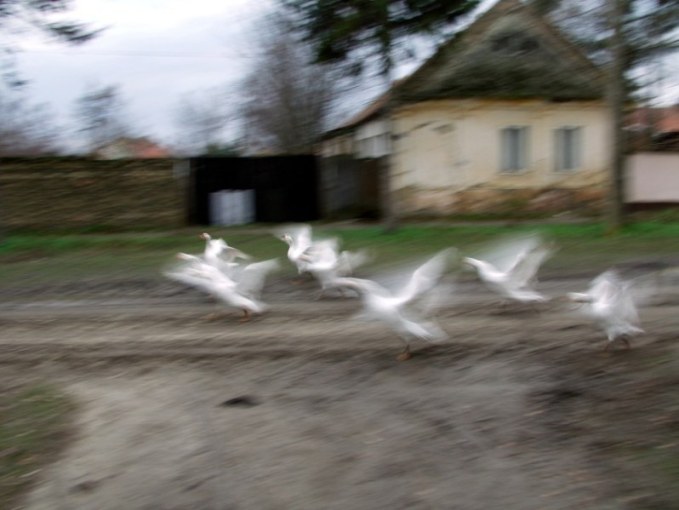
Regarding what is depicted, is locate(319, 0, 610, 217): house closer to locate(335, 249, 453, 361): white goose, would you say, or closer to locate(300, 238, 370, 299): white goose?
locate(300, 238, 370, 299): white goose

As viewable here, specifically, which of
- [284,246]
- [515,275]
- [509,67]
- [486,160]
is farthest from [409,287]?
[509,67]

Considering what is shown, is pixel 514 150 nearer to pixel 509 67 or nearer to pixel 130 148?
pixel 509 67

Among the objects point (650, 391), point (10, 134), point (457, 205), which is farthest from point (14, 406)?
point (10, 134)

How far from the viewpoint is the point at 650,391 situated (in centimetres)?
624

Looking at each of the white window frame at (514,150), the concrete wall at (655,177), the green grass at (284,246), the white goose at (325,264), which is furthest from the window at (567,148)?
the white goose at (325,264)

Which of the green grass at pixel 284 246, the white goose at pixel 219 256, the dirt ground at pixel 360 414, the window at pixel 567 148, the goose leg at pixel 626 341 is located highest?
the window at pixel 567 148

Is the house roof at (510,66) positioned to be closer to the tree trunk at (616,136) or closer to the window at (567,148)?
the window at (567,148)

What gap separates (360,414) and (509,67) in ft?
64.8

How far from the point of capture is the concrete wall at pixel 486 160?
78.7 ft

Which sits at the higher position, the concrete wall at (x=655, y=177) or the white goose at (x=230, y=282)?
the concrete wall at (x=655, y=177)

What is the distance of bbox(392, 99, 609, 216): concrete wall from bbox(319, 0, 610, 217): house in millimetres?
29

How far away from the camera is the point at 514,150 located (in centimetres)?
2467

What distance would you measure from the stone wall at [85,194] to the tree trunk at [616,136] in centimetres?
1131

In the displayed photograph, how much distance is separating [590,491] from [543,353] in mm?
2806
